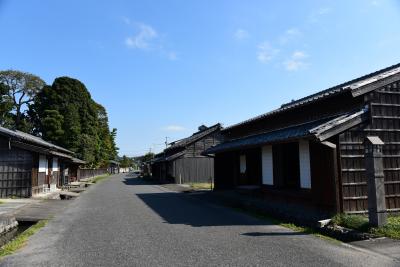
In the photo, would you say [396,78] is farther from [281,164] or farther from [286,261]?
[286,261]

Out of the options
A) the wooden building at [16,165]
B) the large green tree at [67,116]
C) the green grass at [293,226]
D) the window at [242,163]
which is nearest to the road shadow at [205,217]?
the green grass at [293,226]

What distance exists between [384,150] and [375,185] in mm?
2997

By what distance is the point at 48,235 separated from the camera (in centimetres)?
1079

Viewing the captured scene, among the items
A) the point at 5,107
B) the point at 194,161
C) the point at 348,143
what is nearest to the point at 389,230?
the point at 348,143

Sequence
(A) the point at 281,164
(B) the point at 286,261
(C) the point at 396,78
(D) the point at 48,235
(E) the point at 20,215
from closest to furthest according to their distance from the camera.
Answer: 1. (B) the point at 286,261
2. (D) the point at 48,235
3. (C) the point at 396,78
4. (E) the point at 20,215
5. (A) the point at 281,164

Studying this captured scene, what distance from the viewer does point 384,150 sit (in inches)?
→ 473

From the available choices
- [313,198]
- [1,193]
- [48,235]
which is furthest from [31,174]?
[313,198]

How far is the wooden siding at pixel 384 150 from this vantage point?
1149 centimetres

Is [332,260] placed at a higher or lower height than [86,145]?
lower

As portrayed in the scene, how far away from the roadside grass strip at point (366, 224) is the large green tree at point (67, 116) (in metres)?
38.9

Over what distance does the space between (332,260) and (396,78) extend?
7.77 meters

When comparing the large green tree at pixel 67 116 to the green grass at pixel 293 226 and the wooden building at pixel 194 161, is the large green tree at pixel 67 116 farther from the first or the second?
the green grass at pixel 293 226

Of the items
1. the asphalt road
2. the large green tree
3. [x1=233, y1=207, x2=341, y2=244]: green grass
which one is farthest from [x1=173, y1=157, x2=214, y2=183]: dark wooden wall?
the asphalt road

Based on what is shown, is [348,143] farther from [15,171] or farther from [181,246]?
[15,171]
